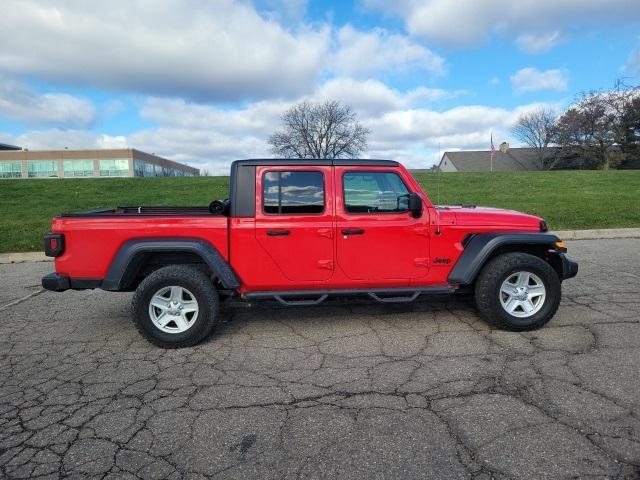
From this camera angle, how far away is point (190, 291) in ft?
14.2

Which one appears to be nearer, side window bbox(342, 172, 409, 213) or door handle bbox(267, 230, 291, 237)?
door handle bbox(267, 230, 291, 237)

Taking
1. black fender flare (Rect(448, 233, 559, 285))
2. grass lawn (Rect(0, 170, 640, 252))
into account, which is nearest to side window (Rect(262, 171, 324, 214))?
black fender flare (Rect(448, 233, 559, 285))

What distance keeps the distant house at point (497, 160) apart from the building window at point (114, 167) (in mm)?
49119

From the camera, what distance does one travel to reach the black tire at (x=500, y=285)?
452 centimetres

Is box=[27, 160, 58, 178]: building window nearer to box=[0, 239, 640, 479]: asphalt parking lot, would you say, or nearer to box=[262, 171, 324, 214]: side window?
box=[0, 239, 640, 479]: asphalt parking lot

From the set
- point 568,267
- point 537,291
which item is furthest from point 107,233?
point 568,267

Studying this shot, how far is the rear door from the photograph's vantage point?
14.5ft

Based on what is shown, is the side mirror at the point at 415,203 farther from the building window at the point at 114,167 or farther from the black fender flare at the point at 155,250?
the building window at the point at 114,167

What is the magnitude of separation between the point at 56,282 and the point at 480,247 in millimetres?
4062

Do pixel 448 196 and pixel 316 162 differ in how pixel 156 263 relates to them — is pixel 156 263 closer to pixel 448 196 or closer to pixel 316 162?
pixel 316 162

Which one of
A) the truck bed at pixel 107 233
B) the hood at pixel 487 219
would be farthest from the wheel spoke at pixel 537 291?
the truck bed at pixel 107 233

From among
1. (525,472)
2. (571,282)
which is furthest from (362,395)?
(571,282)

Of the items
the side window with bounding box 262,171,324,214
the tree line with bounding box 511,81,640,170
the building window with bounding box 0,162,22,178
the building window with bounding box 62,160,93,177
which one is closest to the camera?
the side window with bounding box 262,171,324,214

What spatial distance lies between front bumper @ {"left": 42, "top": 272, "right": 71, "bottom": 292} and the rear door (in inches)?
72.7
